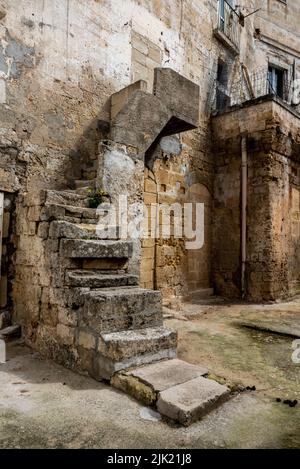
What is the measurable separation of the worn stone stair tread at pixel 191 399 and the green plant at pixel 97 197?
2.79 meters

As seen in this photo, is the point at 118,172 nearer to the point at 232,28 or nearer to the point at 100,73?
the point at 100,73

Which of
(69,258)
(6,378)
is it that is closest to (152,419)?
(6,378)

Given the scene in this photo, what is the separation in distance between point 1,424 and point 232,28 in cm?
1170

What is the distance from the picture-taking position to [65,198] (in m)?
4.33

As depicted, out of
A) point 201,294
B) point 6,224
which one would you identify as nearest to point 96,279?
point 6,224

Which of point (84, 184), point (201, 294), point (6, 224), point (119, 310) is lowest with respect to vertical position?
point (201, 294)

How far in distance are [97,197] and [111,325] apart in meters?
2.20

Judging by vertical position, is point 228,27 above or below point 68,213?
above

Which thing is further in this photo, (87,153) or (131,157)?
(87,153)

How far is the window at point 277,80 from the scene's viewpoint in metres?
13.3

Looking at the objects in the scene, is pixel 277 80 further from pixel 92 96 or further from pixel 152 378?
pixel 152 378

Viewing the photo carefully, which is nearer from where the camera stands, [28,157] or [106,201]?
[106,201]

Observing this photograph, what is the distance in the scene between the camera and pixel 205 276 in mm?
8719

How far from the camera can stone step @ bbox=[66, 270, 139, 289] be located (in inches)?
139
